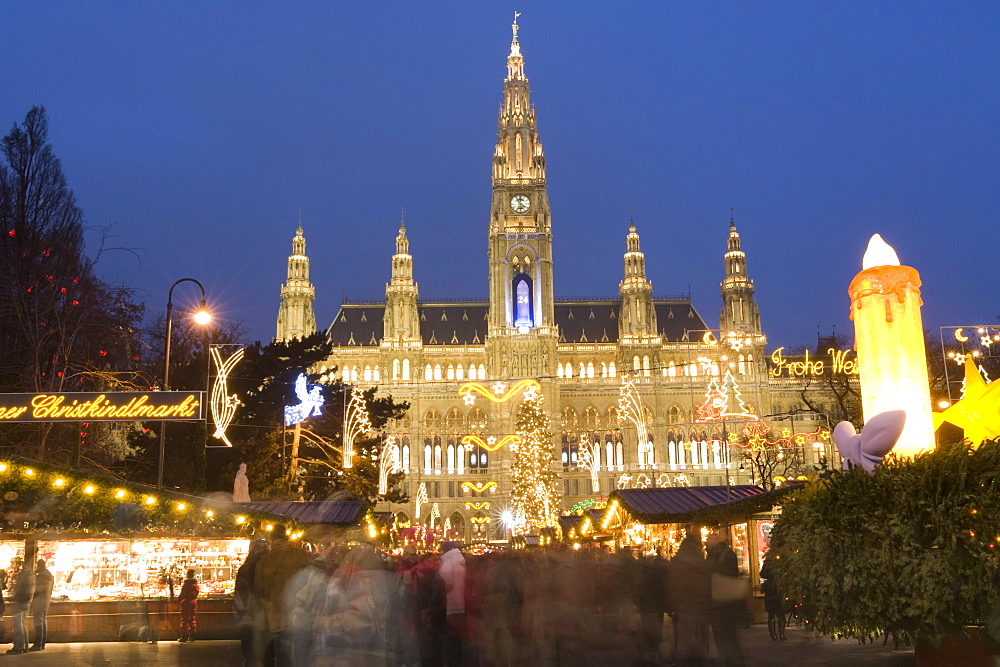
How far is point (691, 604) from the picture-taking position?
437 inches

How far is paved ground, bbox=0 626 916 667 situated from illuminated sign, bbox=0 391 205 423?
3.88 meters

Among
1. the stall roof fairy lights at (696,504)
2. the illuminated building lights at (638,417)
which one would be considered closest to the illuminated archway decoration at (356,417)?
the illuminated building lights at (638,417)

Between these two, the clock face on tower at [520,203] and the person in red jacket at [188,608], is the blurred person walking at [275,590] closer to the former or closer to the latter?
the person in red jacket at [188,608]

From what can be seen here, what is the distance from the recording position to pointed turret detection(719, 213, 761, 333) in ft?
283

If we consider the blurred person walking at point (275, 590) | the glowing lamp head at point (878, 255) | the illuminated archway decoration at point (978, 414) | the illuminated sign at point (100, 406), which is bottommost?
the blurred person walking at point (275, 590)

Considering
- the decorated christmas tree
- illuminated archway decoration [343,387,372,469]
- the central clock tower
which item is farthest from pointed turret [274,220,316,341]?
illuminated archway decoration [343,387,372,469]

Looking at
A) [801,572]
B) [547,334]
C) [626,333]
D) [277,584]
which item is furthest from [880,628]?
[626,333]

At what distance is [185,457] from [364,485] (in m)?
8.23

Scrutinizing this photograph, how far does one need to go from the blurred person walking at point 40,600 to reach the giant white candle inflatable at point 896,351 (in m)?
12.9

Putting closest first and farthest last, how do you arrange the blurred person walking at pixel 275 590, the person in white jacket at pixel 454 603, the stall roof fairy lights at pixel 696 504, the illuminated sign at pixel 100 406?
1. the blurred person walking at pixel 275 590
2. the person in white jacket at pixel 454 603
3. the illuminated sign at pixel 100 406
4. the stall roof fairy lights at pixel 696 504

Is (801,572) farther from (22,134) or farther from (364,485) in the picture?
(364,485)

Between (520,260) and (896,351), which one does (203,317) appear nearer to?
(896,351)

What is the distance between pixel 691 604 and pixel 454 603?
3.52m

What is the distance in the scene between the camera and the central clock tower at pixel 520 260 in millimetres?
80500
